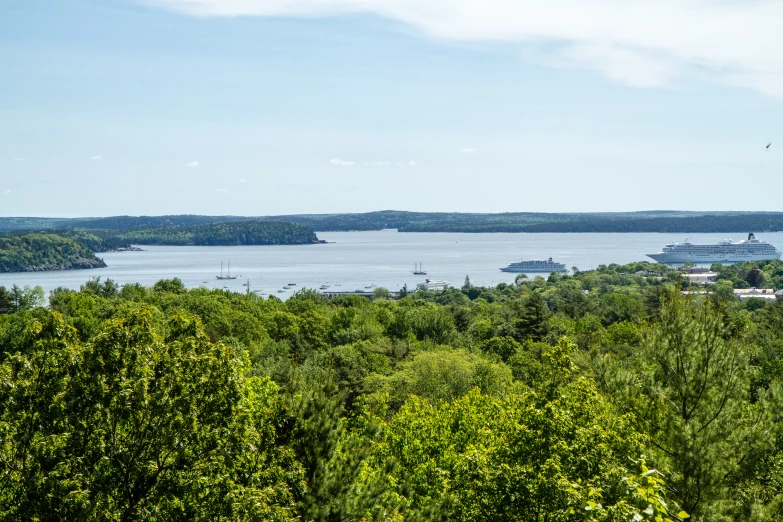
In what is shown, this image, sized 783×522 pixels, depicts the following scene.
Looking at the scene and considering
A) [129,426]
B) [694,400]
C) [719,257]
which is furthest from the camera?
[719,257]

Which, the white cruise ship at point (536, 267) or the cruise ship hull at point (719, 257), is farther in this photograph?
the cruise ship hull at point (719, 257)

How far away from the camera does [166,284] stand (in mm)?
64750

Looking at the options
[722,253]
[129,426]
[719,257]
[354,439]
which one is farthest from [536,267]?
[129,426]

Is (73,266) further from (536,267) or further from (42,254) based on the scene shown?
(536,267)

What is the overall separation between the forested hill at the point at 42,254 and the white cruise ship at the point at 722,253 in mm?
124095

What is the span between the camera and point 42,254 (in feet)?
529

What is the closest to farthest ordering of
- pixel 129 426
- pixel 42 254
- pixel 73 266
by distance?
pixel 129 426 → pixel 42 254 → pixel 73 266

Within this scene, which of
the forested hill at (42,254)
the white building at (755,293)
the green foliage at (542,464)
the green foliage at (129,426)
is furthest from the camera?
the forested hill at (42,254)

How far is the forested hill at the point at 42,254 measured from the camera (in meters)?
156

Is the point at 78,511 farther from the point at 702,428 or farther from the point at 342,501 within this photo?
the point at 702,428

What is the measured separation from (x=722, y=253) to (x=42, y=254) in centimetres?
14322

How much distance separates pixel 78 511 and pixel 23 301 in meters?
65.2

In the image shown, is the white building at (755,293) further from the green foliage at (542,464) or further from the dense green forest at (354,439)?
the green foliage at (542,464)

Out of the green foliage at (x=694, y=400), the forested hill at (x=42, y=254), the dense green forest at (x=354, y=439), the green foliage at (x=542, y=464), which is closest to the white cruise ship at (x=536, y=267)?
the forested hill at (x=42, y=254)
